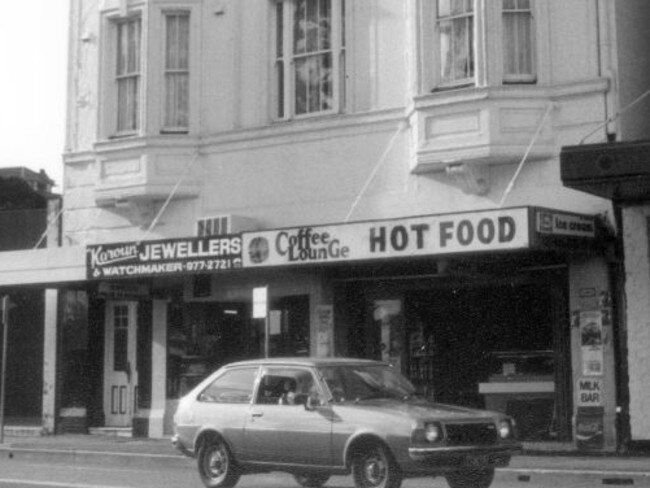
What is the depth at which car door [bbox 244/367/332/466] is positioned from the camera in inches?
547

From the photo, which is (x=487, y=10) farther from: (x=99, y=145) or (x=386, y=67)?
(x=99, y=145)

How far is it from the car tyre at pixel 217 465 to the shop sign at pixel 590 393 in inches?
263

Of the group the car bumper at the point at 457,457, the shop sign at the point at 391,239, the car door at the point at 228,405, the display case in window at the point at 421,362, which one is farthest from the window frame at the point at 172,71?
the car bumper at the point at 457,457

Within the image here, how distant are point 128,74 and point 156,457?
837 cm

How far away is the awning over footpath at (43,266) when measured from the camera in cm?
2328

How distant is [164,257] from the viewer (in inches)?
853

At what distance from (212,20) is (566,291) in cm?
862

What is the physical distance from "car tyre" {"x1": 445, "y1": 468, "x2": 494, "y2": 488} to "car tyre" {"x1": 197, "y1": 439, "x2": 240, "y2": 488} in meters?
2.60

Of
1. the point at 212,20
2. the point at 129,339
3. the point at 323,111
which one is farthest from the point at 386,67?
the point at 129,339

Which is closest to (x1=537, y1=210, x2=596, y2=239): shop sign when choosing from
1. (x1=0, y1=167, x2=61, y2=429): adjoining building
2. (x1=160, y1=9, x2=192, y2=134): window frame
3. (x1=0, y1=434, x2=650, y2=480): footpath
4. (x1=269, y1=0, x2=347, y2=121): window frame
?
(x1=0, y1=434, x2=650, y2=480): footpath

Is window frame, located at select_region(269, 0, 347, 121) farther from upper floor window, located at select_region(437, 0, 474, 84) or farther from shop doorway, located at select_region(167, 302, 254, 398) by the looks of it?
shop doorway, located at select_region(167, 302, 254, 398)

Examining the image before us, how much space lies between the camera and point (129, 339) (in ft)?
82.3

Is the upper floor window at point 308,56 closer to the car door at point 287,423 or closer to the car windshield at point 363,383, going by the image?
the car windshield at point 363,383

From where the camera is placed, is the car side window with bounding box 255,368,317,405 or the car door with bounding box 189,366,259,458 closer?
the car side window with bounding box 255,368,317,405
